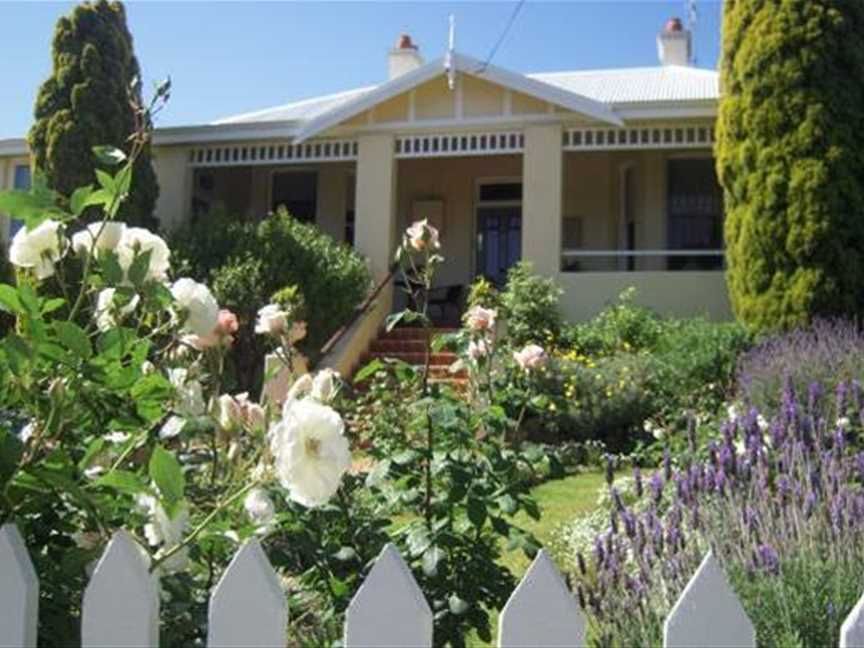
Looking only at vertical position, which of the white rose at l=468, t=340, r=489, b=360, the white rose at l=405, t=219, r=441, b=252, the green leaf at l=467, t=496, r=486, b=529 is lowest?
the green leaf at l=467, t=496, r=486, b=529

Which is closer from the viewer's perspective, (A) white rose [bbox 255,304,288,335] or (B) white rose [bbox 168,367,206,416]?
(B) white rose [bbox 168,367,206,416]

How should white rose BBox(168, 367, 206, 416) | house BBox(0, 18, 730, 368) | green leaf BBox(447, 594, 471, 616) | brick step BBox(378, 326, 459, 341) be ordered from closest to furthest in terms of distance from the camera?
white rose BBox(168, 367, 206, 416), green leaf BBox(447, 594, 471, 616), house BBox(0, 18, 730, 368), brick step BBox(378, 326, 459, 341)

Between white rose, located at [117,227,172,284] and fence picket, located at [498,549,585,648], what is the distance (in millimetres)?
1021

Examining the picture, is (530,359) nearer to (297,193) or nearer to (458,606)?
(458,606)

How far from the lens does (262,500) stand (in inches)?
82.4

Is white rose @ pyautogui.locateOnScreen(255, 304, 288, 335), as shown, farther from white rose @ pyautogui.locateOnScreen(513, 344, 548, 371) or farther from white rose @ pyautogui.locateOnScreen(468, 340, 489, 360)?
white rose @ pyautogui.locateOnScreen(513, 344, 548, 371)

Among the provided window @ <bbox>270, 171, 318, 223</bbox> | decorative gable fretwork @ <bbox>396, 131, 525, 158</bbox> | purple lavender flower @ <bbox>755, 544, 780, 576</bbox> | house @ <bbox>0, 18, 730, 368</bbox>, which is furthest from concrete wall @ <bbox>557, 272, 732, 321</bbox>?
purple lavender flower @ <bbox>755, 544, 780, 576</bbox>

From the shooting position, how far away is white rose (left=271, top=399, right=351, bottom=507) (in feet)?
6.14

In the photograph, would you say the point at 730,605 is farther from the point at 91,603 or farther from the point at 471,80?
the point at 471,80

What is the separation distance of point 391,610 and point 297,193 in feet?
58.3

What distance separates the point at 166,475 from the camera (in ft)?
6.05

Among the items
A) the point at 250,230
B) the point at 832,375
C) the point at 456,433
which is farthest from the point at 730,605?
the point at 250,230

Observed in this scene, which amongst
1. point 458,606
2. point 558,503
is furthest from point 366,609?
point 558,503

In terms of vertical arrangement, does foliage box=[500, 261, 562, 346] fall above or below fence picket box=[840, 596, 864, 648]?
above
